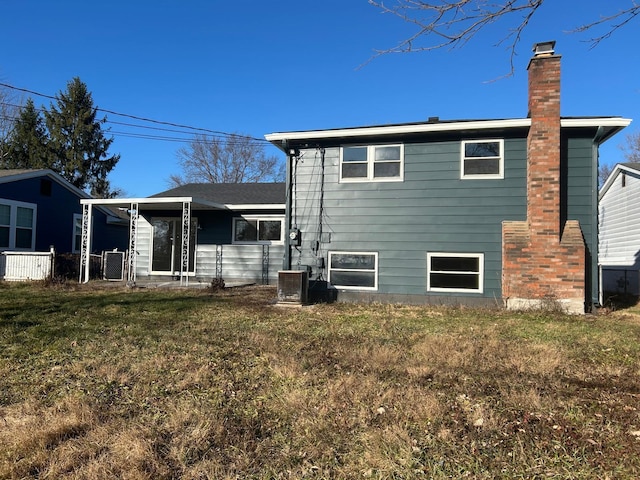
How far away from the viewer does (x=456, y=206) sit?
9336mm

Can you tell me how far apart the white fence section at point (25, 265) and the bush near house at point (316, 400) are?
6.84 meters

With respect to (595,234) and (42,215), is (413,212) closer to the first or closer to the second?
(595,234)

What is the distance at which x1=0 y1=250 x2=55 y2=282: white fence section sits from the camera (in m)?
12.8

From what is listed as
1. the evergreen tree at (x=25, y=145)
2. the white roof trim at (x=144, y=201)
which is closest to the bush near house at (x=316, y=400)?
the white roof trim at (x=144, y=201)

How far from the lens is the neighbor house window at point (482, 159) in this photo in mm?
9156

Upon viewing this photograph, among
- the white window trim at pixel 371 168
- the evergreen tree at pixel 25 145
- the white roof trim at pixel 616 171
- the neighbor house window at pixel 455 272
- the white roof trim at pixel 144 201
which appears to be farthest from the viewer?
the evergreen tree at pixel 25 145

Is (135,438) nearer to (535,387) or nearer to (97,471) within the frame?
(97,471)

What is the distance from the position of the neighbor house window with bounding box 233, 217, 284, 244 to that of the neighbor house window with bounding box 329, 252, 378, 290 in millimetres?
3561

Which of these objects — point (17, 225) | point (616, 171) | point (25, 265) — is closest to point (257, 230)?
point (25, 265)

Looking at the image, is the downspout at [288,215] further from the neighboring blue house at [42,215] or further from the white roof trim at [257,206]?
the neighboring blue house at [42,215]

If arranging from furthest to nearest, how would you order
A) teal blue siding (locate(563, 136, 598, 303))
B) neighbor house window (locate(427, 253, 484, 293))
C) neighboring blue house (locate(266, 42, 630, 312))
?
neighbor house window (locate(427, 253, 484, 293)) < teal blue siding (locate(563, 136, 598, 303)) < neighboring blue house (locate(266, 42, 630, 312))

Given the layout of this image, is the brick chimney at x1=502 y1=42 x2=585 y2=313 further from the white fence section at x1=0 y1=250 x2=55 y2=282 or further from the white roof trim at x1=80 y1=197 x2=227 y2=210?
the white fence section at x1=0 y1=250 x2=55 y2=282

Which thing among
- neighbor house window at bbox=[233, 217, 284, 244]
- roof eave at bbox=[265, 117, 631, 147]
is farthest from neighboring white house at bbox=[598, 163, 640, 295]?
neighbor house window at bbox=[233, 217, 284, 244]

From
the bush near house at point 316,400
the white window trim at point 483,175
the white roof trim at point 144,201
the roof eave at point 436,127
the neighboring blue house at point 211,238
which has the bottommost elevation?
the bush near house at point 316,400
